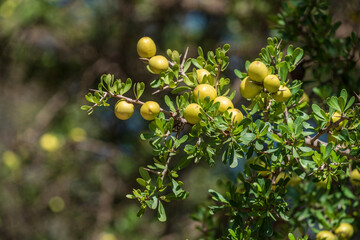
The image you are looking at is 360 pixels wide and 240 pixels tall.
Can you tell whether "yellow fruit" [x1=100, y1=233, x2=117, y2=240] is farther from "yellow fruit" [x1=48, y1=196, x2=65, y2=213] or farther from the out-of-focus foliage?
the out-of-focus foliage

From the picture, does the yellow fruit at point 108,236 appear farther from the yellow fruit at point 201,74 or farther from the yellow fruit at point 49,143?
the yellow fruit at point 201,74

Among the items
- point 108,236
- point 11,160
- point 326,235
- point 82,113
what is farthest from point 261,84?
point 82,113

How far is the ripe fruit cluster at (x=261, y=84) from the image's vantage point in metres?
0.56

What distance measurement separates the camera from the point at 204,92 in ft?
1.83

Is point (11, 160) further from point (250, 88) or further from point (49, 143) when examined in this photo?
point (250, 88)

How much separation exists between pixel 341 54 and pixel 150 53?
1.65 ft

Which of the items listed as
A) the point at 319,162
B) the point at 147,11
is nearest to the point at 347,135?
the point at 319,162

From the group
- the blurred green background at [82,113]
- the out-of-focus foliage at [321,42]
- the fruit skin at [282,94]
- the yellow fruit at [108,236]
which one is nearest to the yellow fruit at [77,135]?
the blurred green background at [82,113]

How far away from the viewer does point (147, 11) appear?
219 cm

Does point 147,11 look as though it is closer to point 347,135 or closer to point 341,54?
point 341,54

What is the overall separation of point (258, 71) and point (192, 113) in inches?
4.5

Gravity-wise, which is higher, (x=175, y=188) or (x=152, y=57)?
(x=152, y=57)

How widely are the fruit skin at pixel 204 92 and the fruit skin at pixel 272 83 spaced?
0.25ft

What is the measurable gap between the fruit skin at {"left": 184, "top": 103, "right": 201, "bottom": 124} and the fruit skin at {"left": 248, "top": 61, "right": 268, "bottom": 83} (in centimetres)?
10
